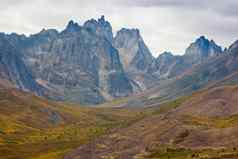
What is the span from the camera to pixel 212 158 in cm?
19262

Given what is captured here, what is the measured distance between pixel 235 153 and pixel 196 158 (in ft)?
50.0

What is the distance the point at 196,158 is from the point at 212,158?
8.09 meters

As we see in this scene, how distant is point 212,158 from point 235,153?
32.7ft

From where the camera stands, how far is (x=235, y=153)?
641 feet

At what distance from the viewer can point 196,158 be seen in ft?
652
